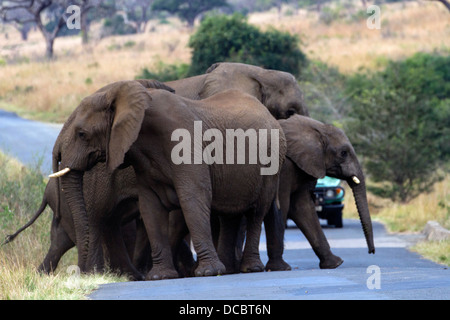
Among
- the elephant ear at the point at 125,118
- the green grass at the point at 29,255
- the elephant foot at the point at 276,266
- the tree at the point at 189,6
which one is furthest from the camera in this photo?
the tree at the point at 189,6

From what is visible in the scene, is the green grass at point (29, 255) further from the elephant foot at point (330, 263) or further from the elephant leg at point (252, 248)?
the elephant foot at point (330, 263)

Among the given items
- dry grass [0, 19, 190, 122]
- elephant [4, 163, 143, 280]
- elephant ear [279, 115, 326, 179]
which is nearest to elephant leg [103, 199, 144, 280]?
elephant [4, 163, 143, 280]

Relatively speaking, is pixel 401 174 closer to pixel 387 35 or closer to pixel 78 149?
pixel 78 149

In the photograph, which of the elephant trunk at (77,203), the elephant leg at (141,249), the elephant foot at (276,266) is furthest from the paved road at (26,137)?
the elephant trunk at (77,203)

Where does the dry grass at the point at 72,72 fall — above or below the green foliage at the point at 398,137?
below

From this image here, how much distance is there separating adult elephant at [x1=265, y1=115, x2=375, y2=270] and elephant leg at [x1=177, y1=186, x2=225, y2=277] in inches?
90.4

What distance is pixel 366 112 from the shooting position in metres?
29.4

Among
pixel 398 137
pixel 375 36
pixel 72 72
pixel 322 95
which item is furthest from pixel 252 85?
pixel 375 36

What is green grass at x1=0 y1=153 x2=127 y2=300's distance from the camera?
31.1ft

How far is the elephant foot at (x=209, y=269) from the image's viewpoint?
1177cm

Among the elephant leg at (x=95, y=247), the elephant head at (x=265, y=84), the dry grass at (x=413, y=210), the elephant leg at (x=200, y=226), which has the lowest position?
the dry grass at (x=413, y=210)

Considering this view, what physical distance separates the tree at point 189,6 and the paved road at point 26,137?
39.5 m

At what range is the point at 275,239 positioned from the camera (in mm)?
13734
